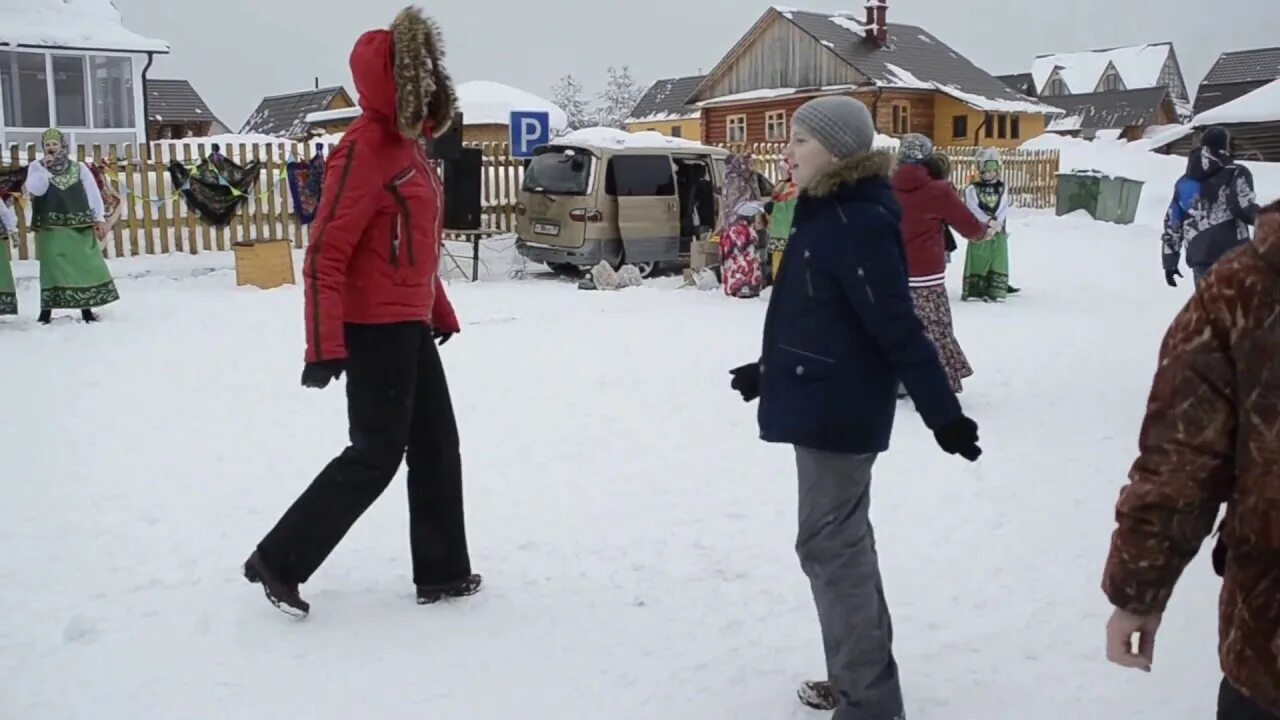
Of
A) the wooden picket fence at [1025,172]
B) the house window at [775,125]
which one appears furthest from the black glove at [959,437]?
the house window at [775,125]

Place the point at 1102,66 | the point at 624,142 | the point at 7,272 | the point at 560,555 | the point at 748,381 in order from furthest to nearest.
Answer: the point at 1102,66, the point at 624,142, the point at 7,272, the point at 560,555, the point at 748,381

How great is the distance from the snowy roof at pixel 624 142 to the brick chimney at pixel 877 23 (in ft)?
84.7

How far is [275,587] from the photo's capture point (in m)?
3.67

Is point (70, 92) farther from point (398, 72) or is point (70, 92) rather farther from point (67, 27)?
point (398, 72)

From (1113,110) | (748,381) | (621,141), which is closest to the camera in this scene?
(748,381)

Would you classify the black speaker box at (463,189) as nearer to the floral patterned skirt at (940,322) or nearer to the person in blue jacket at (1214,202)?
the floral patterned skirt at (940,322)

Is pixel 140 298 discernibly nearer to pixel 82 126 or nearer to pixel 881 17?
pixel 82 126

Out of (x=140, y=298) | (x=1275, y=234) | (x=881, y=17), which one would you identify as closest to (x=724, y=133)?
(x=881, y=17)

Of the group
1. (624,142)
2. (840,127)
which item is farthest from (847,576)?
(624,142)

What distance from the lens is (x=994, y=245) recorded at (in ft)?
39.2

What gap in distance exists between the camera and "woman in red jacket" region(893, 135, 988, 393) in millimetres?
6793

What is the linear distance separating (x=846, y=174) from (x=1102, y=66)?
83941mm

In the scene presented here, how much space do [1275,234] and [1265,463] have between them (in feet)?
1.05

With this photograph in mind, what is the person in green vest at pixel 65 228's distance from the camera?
962 centimetres
